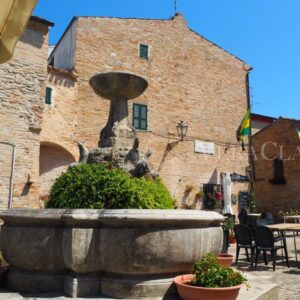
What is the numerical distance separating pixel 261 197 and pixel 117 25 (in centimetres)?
1499

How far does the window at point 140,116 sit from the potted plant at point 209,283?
1287 centimetres

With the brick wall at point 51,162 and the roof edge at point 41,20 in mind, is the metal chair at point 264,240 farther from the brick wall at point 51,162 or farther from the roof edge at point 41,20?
the roof edge at point 41,20

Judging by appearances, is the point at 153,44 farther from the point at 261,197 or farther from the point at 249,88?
the point at 261,197

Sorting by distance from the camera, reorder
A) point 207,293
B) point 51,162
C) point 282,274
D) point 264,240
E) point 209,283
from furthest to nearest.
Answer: point 51,162
point 264,240
point 282,274
point 209,283
point 207,293

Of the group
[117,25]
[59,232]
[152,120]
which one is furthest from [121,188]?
[117,25]

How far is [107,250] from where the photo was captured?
3.57 meters

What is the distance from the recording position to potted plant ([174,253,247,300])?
129 inches

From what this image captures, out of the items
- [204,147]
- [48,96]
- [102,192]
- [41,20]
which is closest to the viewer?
[102,192]

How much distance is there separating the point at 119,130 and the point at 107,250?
300 cm

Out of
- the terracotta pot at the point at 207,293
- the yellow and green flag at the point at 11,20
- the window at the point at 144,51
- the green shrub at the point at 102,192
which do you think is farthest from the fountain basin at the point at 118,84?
the window at the point at 144,51

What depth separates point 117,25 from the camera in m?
16.8

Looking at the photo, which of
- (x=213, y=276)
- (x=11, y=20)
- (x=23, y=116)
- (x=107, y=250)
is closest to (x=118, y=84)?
(x=107, y=250)

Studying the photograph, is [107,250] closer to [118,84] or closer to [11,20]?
[11,20]

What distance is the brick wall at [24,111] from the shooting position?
39.2ft
